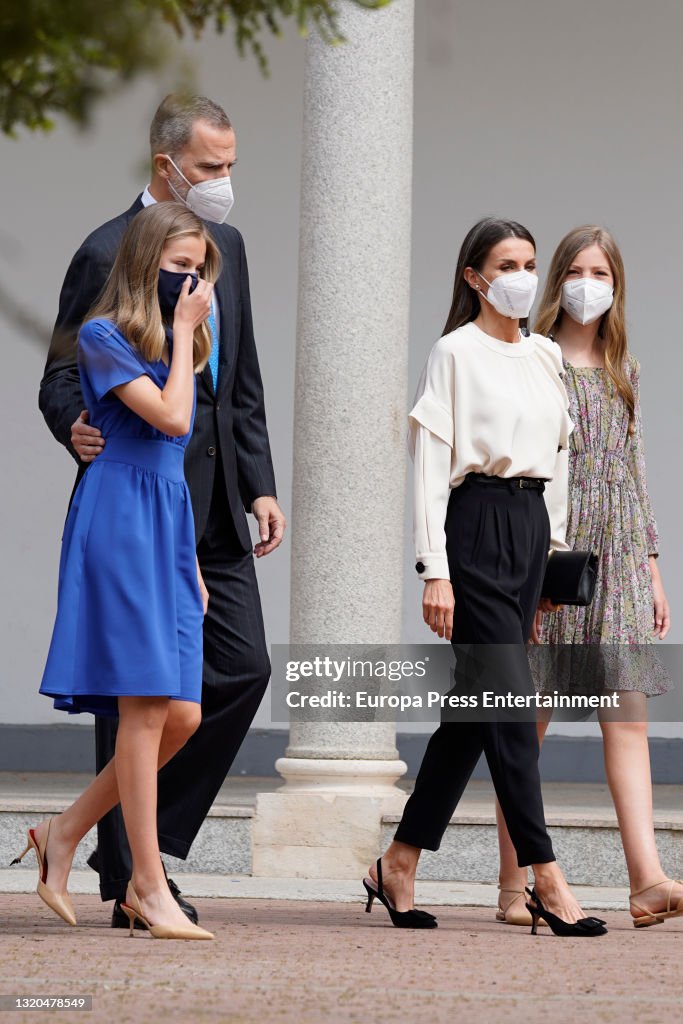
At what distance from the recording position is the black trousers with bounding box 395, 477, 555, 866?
3.73m

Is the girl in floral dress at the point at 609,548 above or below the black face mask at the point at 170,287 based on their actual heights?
below

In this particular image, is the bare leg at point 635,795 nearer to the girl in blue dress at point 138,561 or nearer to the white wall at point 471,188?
the girl in blue dress at point 138,561

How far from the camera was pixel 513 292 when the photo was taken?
155 inches

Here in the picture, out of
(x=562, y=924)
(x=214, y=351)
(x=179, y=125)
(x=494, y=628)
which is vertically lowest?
(x=562, y=924)

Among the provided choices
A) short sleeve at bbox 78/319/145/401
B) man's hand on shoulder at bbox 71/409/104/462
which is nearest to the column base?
man's hand on shoulder at bbox 71/409/104/462

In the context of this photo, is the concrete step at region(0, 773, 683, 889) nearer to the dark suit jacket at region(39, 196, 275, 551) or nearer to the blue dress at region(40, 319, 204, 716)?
the dark suit jacket at region(39, 196, 275, 551)

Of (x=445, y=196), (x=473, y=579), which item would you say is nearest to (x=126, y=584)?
(x=473, y=579)

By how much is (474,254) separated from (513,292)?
0.58 feet

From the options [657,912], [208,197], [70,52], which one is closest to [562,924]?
[657,912]

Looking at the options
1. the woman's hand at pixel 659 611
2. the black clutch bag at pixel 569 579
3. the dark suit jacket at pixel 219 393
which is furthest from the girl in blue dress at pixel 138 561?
the woman's hand at pixel 659 611

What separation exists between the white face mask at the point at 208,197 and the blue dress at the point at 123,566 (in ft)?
1.77

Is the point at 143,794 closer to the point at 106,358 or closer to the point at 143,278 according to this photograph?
the point at 106,358

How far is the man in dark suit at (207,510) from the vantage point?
3711mm

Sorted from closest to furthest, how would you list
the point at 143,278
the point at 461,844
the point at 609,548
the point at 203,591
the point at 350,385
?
the point at 143,278 → the point at 203,591 → the point at 609,548 → the point at 461,844 → the point at 350,385
